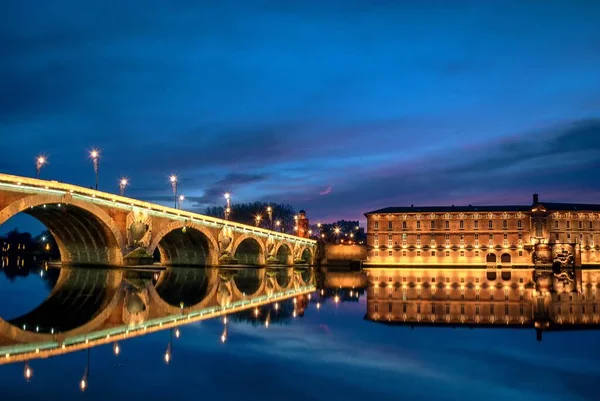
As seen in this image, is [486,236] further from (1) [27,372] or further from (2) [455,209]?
(1) [27,372]

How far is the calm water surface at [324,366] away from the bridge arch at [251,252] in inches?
2927

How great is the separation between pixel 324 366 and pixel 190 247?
6892 cm

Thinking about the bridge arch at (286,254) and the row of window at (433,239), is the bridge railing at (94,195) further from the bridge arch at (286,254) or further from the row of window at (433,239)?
the row of window at (433,239)

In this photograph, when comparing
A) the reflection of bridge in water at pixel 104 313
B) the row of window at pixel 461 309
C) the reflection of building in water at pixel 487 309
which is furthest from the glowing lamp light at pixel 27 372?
the row of window at pixel 461 309

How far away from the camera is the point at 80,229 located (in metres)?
56.8

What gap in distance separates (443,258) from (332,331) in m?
101

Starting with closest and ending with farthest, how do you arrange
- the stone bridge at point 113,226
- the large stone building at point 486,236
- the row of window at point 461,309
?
1. the row of window at point 461,309
2. the stone bridge at point 113,226
3. the large stone building at point 486,236

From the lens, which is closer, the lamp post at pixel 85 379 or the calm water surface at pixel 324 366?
the lamp post at pixel 85 379

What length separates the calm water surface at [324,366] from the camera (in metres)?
11.9

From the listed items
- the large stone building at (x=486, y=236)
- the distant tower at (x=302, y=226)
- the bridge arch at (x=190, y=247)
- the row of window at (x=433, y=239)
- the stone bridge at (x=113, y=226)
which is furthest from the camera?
the distant tower at (x=302, y=226)

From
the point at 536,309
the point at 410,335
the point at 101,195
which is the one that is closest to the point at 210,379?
the point at 410,335

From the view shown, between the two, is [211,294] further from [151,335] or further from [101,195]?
[101,195]

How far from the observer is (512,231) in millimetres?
116438

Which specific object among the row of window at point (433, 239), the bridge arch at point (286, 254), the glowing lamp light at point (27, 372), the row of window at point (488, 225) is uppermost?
the row of window at point (488, 225)
